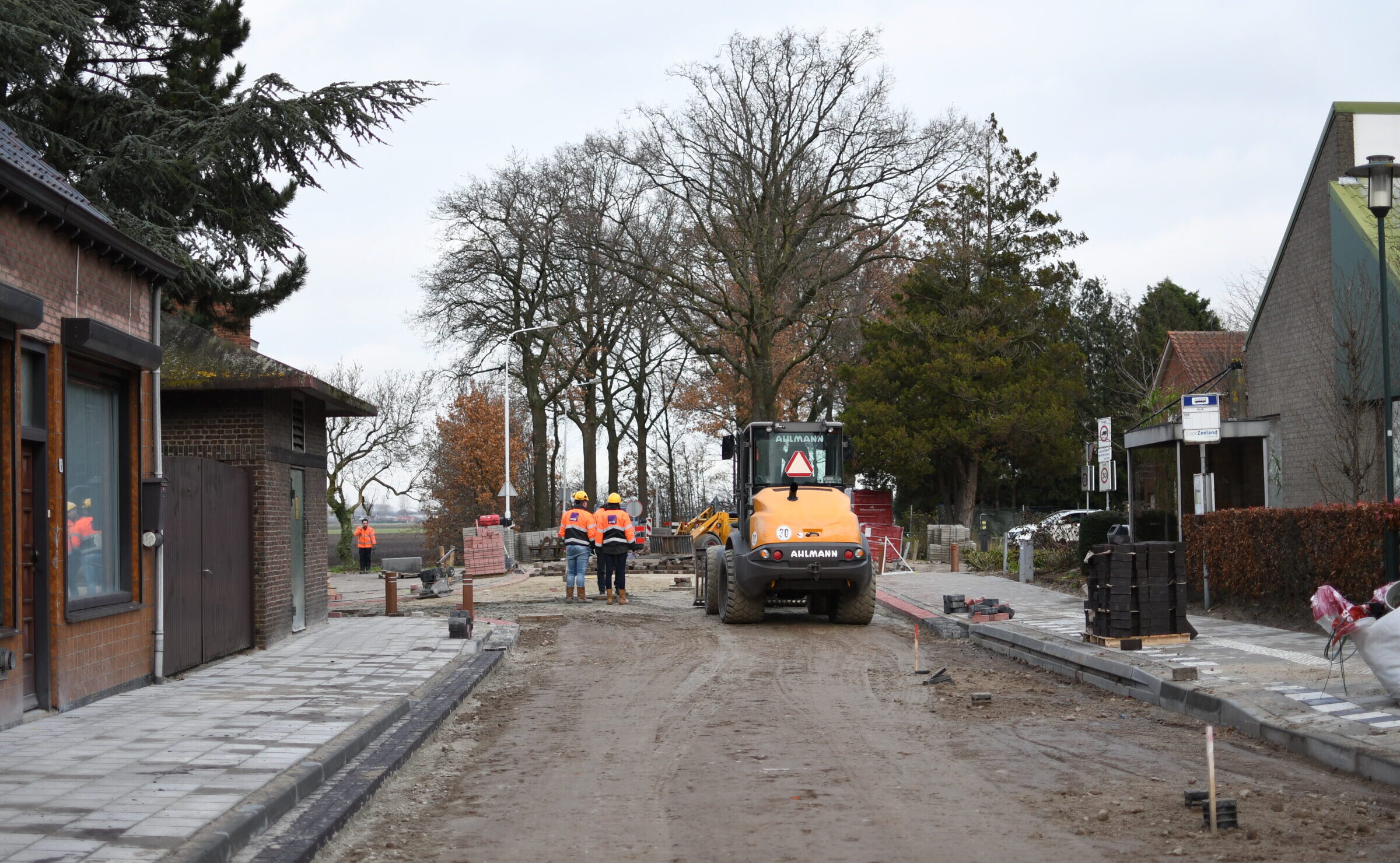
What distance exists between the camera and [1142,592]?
46.4 ft

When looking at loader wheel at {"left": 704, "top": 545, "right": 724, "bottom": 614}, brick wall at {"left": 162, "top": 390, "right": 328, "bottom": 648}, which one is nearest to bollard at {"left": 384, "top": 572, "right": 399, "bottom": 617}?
brick wall at {"left": 162, "top": 390, "right": 328, "bottom": 648}

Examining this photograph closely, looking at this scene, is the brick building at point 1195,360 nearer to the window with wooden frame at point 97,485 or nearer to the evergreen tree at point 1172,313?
the evergreen tree at point 1172,313

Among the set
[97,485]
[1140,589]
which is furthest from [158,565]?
[1140,589]

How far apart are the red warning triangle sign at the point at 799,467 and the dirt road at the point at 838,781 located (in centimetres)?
606

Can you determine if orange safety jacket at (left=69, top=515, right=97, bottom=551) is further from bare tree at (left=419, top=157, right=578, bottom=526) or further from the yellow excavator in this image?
bare tree at (left=419, top=157, right=578, bottom=526)

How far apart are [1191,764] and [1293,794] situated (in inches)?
39.8

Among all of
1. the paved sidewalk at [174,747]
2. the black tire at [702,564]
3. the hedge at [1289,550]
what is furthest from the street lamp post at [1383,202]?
the paved sidewalk at [174,747]

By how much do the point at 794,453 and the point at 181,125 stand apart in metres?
10.9

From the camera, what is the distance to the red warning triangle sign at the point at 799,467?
1952 centimetres

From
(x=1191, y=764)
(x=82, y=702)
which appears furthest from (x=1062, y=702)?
(x=82, y=702)

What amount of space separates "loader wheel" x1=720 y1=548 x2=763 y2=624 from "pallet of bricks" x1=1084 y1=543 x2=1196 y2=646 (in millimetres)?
5991

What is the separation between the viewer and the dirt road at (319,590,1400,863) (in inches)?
255

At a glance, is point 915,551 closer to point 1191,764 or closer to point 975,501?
point 975,501

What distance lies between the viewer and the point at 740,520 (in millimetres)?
19938
